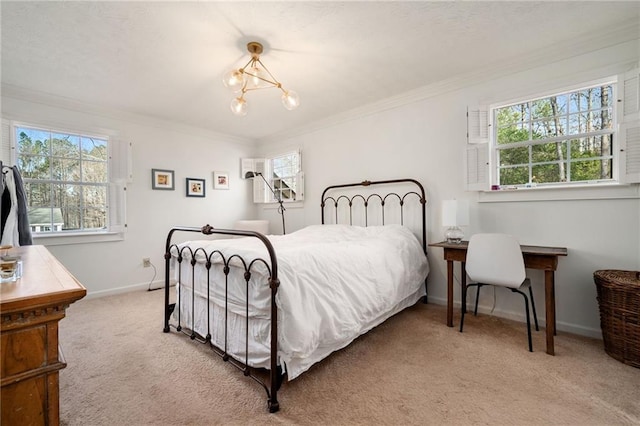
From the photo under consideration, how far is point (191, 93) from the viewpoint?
316 centimetres

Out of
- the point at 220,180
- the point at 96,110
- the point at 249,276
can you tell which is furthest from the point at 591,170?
the point at 96,110

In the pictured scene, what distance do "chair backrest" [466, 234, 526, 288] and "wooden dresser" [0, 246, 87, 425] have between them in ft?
7.99

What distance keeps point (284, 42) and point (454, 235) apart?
2.27 m

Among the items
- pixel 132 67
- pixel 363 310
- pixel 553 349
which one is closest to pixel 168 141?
pixel 132 67

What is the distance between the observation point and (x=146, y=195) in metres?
3.89

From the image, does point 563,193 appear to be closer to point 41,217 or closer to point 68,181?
point 68,181

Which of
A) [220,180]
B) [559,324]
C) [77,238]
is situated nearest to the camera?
[559,324]

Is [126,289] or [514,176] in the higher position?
[514,176]

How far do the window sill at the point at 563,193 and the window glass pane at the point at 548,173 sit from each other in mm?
188

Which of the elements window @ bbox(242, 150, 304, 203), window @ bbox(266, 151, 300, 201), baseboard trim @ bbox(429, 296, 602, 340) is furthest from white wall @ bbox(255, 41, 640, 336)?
window @ bbox(242, 150, 304, 203)

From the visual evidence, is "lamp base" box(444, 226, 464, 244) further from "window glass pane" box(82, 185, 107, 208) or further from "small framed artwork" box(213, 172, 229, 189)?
"window glass pane" box(82, 185, 107, 208)

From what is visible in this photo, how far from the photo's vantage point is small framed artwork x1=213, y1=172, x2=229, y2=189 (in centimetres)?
461

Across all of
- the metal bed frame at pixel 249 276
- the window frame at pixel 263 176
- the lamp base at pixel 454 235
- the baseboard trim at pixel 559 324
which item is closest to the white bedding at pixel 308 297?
the metal bed frame at pixel 249 276

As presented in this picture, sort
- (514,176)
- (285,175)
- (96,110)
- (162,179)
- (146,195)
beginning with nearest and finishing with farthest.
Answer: (514,176) → (96,110) → (146,195) → (162,179) → (285,175)
